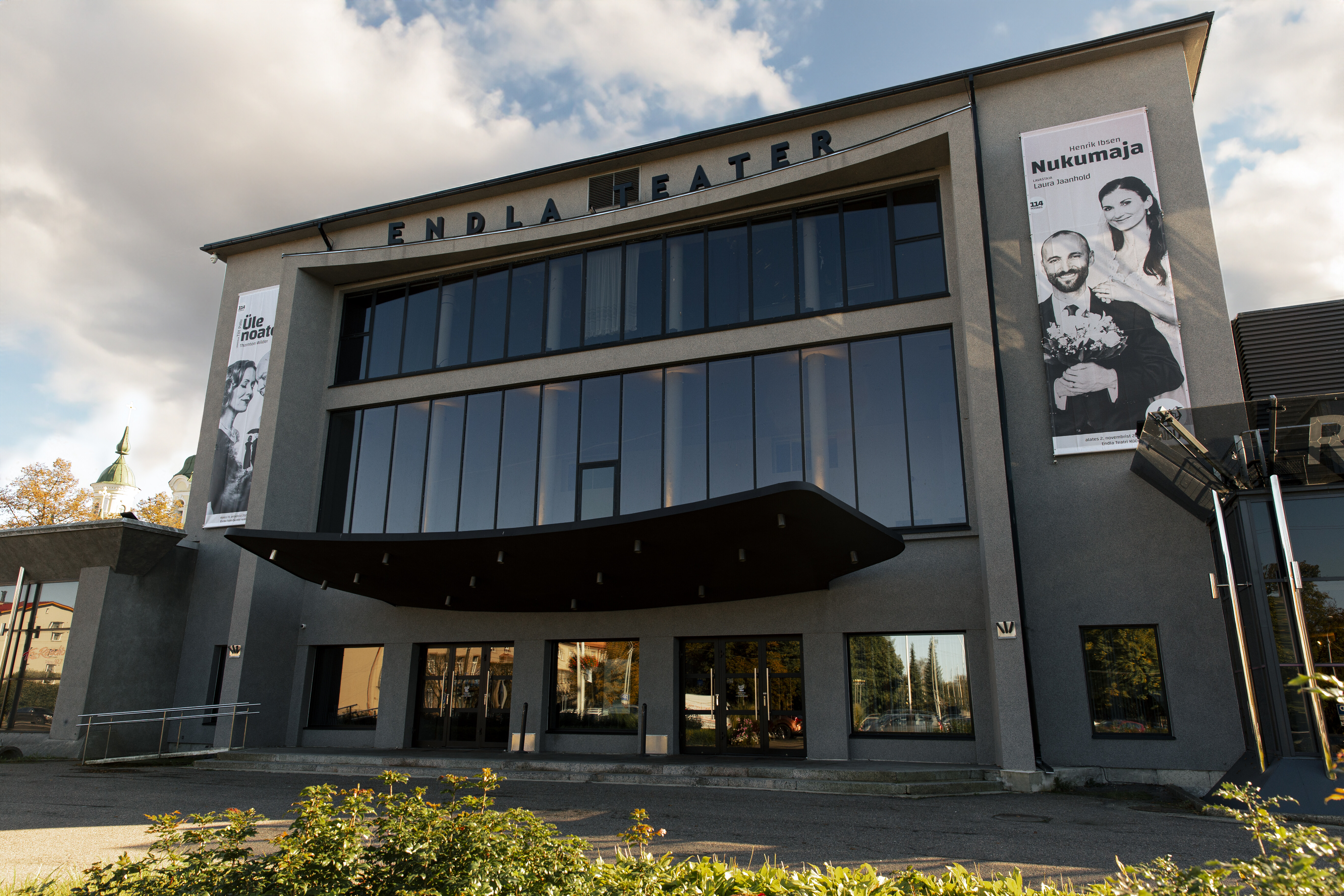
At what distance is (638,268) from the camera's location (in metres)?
19.0

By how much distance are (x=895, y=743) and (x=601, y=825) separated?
7.37 meters

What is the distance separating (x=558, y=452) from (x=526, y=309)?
152 inches

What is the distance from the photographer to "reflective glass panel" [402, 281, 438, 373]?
68.4 feet

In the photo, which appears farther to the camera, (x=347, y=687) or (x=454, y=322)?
(x=454, y=322)

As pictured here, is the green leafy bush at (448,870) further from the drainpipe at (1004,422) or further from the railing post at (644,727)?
the railing post at (644,727)

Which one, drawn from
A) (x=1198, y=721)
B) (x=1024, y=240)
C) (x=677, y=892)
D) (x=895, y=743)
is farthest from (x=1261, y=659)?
(x=677, y=892)

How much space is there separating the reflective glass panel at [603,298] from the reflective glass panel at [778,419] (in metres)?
3.66

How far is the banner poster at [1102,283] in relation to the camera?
14.4 metres

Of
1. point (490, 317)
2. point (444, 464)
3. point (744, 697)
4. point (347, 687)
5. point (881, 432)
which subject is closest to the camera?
point (881, 432)

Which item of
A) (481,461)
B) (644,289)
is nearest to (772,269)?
(644,289)

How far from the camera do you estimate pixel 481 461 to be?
1941cm

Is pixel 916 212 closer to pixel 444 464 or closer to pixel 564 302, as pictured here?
pixel 564 302

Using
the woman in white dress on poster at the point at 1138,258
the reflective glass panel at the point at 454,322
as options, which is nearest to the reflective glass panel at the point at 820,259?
the woman in white dress on poster at the point at 1138,258

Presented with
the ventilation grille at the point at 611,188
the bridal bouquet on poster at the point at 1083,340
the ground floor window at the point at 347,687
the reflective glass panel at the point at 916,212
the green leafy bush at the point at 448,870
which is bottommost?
the green leafy bush at the point at 448,870
